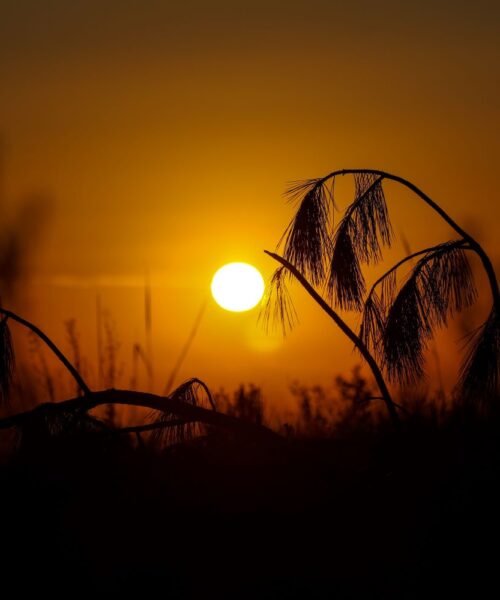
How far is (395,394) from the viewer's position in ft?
23.2

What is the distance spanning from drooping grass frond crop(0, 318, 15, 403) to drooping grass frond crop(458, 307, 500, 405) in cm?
227

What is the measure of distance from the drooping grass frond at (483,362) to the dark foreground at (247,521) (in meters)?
0.43

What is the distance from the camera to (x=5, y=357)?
176 inches

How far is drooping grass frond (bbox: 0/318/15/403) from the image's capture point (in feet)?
14.6

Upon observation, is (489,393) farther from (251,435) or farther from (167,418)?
(167,418)

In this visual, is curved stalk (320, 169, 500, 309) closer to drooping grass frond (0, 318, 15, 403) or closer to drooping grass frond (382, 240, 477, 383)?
drooping grass frond (382, 240, 477, 383)

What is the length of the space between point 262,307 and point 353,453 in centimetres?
105

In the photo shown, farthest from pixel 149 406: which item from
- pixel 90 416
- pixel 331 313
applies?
pixel 331 313

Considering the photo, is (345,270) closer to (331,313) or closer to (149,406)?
(331,313)

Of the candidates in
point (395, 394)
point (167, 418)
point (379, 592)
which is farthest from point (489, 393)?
point (395, 394)

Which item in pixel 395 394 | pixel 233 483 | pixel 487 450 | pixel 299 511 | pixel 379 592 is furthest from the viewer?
pixel 395 394

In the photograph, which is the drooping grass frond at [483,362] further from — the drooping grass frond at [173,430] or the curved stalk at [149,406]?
the drooping grass frond at [173,430]

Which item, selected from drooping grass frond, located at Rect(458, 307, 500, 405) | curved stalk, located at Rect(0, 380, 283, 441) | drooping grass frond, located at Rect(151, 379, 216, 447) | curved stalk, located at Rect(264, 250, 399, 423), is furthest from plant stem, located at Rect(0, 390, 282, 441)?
drooping grass frond, located at Rect(458, 307, 500, 405)

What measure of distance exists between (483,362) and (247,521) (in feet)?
4.48
